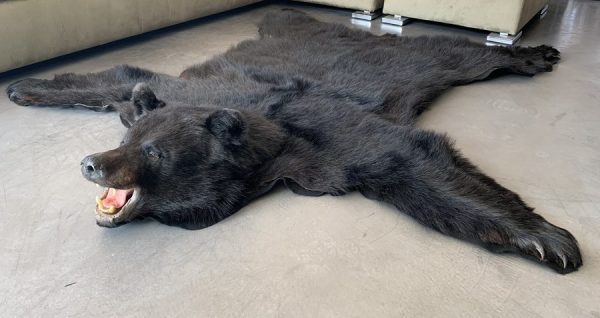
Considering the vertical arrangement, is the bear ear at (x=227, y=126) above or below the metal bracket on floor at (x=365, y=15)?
above

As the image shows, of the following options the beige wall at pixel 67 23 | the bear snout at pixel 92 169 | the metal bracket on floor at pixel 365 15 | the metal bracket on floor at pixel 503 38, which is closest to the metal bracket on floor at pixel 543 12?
the metal bracket on floor at pixel 503 38

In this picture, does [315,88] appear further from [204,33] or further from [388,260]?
[204,33]

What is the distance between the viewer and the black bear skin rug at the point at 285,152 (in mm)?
1788

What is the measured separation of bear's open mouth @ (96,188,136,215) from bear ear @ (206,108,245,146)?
37 cm

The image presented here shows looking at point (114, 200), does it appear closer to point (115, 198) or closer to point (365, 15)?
point (115, 198)

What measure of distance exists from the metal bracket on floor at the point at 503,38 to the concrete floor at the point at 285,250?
1.56 meters

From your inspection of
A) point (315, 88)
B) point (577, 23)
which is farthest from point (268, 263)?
point (577, 23)

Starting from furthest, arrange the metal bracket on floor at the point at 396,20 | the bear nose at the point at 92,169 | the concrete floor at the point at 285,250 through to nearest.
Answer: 1. the metal bracket on floor at the point at 396,20
2. the bear nose at the point at 92,169
3. the concrete floor at the point at 285,250

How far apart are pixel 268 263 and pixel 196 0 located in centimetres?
309

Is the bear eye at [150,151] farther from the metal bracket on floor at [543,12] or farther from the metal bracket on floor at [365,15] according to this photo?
the metal bracket on floor at [543,12]

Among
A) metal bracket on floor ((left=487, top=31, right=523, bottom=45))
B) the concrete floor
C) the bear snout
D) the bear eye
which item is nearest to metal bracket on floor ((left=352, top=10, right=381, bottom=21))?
metal bracket on floor ((left=487, top=31, right=523, bottom=45))

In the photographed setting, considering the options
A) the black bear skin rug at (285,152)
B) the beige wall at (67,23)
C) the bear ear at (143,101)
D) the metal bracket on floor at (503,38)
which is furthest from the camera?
the metal bracket on floor at (503,38)

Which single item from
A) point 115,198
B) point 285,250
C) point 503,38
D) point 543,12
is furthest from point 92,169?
point 543,12

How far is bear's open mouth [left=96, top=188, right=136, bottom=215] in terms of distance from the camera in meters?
1.83
